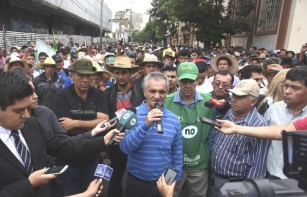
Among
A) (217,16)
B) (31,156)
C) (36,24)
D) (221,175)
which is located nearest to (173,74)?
(221,175)

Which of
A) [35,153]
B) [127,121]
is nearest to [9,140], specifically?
[35,153]

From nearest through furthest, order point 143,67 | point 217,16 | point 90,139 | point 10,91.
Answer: point 10,91 → point 90,139 → point 143,67 → point 217,16

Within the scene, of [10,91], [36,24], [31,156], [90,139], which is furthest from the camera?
[36,24]

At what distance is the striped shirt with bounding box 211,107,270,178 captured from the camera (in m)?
2.86

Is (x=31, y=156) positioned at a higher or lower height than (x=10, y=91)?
lower

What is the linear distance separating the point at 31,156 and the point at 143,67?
351 centimetres

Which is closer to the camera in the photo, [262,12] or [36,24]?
[262,12]

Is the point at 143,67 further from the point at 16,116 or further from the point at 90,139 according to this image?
the point at 16,116

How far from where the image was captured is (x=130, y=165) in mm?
2912

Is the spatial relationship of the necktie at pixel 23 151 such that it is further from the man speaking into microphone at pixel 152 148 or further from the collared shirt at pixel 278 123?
the collared shirt at pixel 278 123

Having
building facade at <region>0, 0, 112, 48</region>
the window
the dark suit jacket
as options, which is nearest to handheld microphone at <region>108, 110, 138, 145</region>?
the dark suit jacket

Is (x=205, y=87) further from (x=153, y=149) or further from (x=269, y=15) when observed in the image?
(x=269, y=15)

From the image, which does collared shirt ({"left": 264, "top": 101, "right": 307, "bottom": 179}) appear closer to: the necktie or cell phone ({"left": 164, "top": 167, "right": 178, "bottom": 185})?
cell phone ({"left": 164, "top": 167, "right": 178, "bottom": 185})

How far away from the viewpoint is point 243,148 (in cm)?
289
